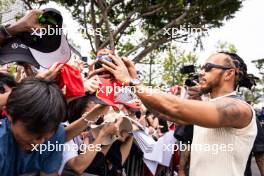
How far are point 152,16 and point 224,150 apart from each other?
1039 cm

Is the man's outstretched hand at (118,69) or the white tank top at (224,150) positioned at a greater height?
the man's outstretched hand at (118,69)

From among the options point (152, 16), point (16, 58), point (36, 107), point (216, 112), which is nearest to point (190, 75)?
point (216, 112)

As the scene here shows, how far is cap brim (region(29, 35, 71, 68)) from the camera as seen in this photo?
2.34 m

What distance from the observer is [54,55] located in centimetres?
237

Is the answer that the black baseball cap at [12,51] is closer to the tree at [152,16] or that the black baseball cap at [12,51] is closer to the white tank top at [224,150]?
the white tank top at [224,150]

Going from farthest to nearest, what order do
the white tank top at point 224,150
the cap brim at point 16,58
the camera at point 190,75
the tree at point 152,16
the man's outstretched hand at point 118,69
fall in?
1. the tree at point 152,16
2. the camera at point 190,75
3. the white tank top at point 224,150
4. the cap brim at point 16,58
5. the man's outstretched hand at point 118,69

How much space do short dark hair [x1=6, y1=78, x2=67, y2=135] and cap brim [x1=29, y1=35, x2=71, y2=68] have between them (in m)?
0.44

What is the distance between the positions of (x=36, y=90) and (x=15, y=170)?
0.46m

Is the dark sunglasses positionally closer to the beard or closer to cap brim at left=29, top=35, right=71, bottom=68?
the beard

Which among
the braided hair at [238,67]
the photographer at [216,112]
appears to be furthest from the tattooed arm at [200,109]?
the braided hair at [238,67]

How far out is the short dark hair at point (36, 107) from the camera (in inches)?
A: 71.2

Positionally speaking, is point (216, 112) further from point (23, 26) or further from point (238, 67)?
point (23, 26)

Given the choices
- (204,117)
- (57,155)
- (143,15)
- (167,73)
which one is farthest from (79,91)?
(167,73)

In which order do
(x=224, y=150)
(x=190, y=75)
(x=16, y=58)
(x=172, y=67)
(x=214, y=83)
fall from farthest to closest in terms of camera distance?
1. (x=172, y=67)
2. (x=190, y=75)
3. (x=214, y=83)
4. (x=224, y=150)
5. (x=16, y=58)
